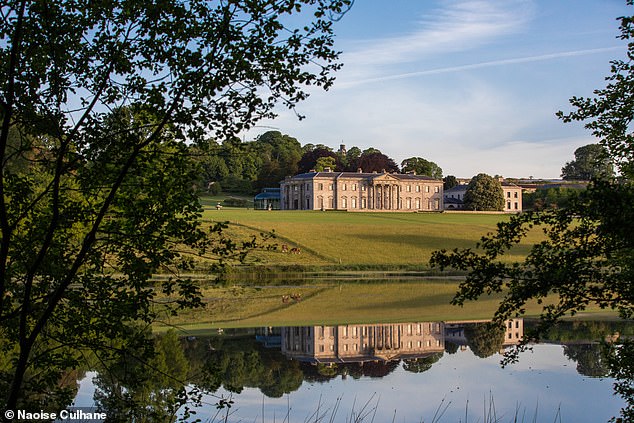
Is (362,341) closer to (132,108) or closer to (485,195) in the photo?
(132,108)

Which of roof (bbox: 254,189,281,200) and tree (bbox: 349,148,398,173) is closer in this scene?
roof (bbox: 254,189,281,200)

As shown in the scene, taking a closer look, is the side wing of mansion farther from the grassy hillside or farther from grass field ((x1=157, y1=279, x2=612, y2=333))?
grass field ((x1=157, y1=279, x2=612, y2=333))

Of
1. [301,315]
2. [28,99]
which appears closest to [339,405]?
[28,99]

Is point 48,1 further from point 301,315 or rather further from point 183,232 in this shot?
point 301,315

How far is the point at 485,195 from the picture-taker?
101 m

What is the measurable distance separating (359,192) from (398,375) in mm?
93243

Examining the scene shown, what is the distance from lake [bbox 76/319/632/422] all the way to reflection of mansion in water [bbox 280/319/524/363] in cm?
3

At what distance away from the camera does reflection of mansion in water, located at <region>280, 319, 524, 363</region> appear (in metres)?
16.4

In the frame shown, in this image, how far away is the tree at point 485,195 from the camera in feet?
331

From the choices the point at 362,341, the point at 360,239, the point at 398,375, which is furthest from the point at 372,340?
the point at 360,239

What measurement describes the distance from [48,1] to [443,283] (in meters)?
31.9

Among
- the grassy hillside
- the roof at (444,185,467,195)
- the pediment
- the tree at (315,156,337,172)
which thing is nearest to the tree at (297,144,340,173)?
the tree at (315,156,337,172)

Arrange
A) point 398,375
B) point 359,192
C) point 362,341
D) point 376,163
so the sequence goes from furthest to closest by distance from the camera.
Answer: point 376,163 → point 359,192 → point 362,341 → point 398,375

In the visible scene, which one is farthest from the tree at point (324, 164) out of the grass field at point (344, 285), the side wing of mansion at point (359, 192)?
the grass field at point (344, 285)
